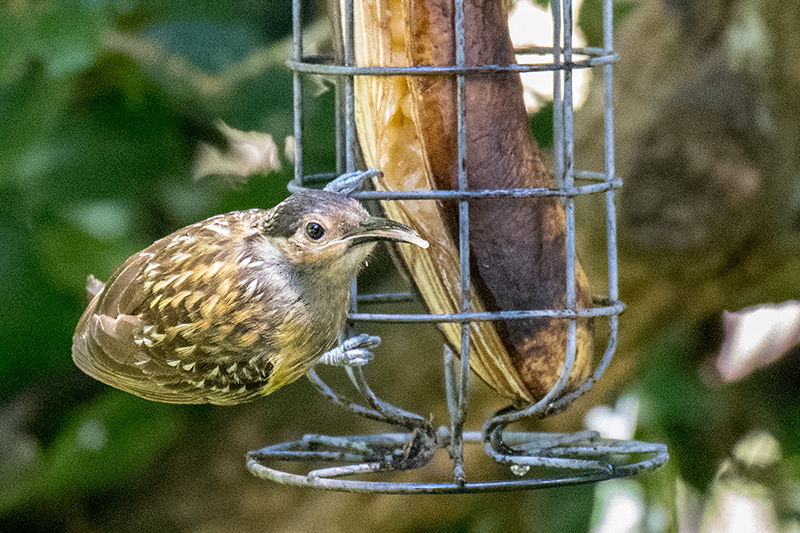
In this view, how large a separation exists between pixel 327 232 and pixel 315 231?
0.07ft

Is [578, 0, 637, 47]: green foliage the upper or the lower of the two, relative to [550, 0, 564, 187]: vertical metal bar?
upper

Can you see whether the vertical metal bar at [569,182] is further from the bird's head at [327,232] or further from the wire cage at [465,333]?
the bird's head at [327,232]

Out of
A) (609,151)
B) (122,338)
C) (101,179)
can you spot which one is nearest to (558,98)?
(609,151)

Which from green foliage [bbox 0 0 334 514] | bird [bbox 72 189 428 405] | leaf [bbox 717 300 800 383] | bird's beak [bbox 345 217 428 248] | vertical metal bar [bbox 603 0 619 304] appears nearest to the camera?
bird's beak [bbox 345 217 428 248]

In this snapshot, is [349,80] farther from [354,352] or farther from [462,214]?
[354,352]

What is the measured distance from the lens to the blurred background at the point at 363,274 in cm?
232

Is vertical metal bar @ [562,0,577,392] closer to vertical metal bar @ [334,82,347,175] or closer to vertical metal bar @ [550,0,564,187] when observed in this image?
vertical metal bar @ [550,0,564,187]

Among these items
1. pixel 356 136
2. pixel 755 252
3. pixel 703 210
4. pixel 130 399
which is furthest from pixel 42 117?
pixel 755 252

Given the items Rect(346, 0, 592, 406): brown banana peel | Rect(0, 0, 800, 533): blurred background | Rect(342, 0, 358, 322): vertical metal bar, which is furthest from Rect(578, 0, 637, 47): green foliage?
Rect(342, 0, 358, 322): vertical metal bar

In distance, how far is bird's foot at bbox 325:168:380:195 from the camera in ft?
5.41

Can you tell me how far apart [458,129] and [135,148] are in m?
1.13

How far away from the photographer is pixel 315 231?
1.58 m

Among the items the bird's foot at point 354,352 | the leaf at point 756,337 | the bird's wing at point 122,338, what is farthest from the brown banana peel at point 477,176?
the leaf at point 756,337

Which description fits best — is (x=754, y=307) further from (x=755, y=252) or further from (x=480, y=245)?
(x=480, y=245)
